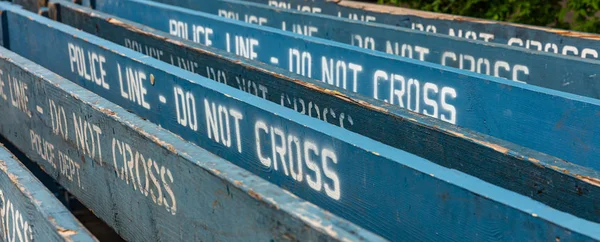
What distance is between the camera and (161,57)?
3916 mm

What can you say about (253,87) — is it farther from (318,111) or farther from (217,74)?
(318,111)

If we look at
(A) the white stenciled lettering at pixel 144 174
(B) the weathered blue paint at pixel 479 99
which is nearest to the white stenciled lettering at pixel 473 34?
(B) the weathered blue paint at pixel 479 99

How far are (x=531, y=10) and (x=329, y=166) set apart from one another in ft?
13.1

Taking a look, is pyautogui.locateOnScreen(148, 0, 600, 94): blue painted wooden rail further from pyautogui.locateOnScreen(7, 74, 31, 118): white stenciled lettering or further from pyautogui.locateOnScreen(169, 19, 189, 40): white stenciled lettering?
pyautogui.locateOnScreen(7, 74, 31, 118): white stenciled lettering

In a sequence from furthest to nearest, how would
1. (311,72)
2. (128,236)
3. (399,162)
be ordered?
1. (311,72)
2. (128,236)
3. (399,162)

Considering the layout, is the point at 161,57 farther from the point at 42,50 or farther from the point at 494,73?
the point at 494,73

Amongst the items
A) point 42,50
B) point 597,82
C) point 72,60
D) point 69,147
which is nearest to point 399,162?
point 597,82

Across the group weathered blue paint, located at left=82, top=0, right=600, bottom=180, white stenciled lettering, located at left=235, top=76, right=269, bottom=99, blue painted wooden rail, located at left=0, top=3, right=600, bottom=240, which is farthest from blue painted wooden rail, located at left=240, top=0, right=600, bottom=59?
blue painted wooden rail, located at left=0, top=3, right=600, bottom=240

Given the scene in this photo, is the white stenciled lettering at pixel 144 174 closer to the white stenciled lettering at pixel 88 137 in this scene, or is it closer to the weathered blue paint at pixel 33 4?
the white stenciled lettering at pixel 88 137

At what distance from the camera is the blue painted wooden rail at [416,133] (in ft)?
6.05

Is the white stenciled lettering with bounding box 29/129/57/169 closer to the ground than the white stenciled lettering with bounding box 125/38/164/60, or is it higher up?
closer to the ground

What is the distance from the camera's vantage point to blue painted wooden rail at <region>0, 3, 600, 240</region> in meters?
1.64

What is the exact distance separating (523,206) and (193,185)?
2.72 ft

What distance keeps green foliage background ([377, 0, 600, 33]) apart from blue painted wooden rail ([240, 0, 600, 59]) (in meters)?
1.34
